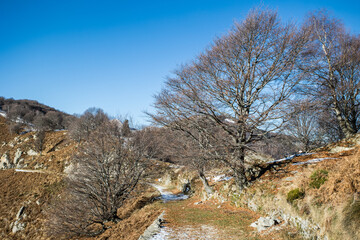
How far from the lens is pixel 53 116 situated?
238ft

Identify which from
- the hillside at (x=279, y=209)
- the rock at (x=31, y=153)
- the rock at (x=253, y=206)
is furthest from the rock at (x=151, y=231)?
the rock at (x=31, y=153)

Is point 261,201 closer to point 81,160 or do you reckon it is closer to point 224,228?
point 224,228

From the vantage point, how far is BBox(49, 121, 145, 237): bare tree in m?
10.7

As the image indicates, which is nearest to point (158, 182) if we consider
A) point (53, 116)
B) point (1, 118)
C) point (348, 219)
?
point (348, 219)

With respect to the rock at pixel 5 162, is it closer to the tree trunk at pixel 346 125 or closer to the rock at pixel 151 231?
the rock at pixel 151 231

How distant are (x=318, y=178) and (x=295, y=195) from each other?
0.83 meters

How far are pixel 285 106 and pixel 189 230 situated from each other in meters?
6.32

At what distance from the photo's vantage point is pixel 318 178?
17.9ft

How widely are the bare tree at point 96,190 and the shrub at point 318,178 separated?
31.0 feet

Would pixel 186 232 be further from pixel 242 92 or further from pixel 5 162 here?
pixel 5 162

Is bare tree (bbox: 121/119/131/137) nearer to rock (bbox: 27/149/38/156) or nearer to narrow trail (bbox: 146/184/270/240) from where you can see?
narrow trail (bbox: 146/184/270/240)

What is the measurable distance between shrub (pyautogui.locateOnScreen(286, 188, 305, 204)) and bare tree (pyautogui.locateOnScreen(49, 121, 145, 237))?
344 inches

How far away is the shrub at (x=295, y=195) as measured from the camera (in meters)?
5.60

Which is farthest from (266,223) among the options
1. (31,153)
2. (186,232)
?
(31,153)
